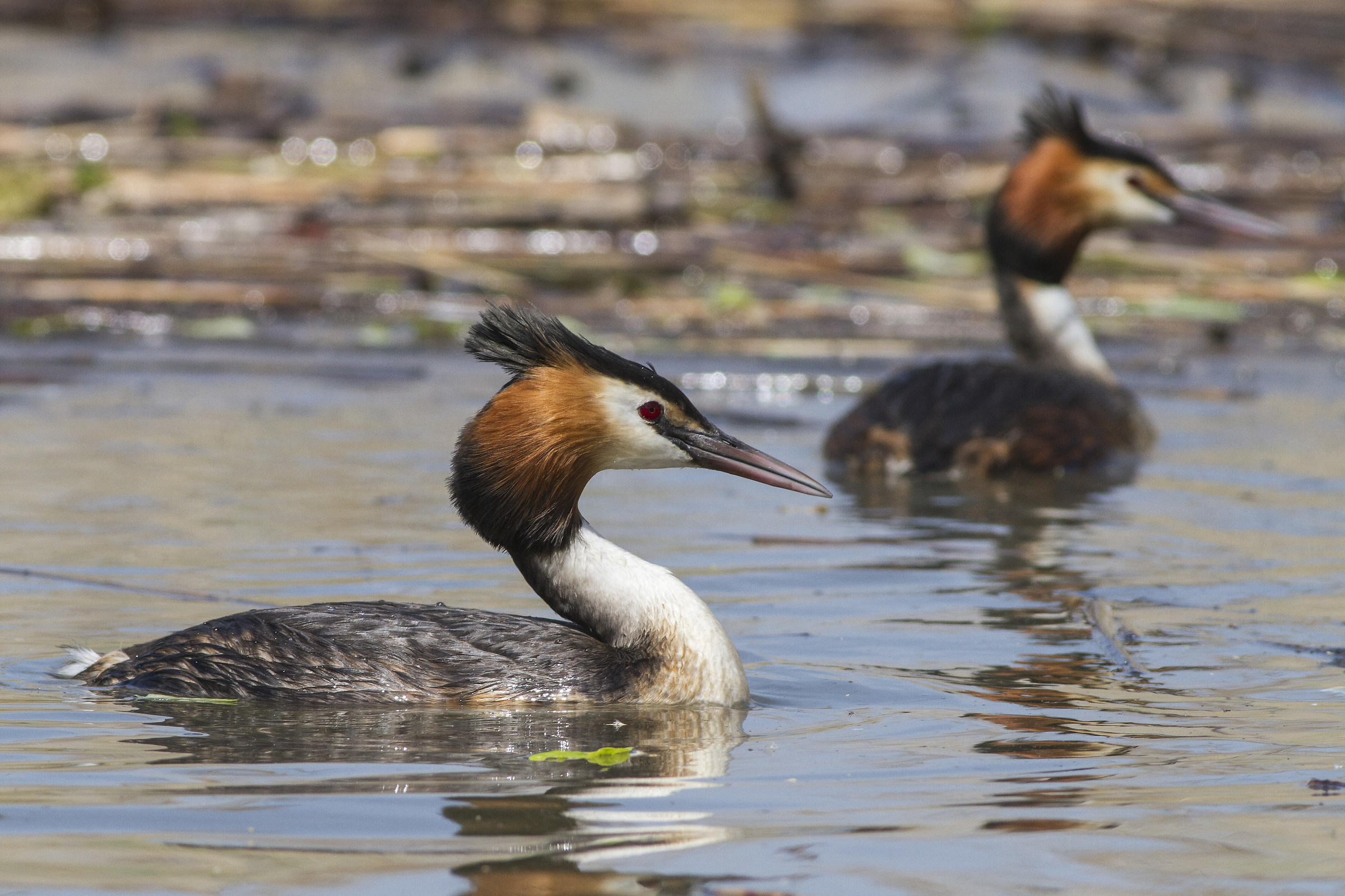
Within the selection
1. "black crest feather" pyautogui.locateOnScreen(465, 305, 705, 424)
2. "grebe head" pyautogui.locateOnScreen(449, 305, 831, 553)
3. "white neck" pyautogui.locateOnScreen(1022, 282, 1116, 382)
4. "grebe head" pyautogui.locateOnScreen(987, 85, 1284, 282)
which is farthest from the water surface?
"grebe head" pyautogui.locateOnScreen(987, 85, 1284, 282)

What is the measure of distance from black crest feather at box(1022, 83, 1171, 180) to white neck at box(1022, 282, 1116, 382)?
0.80m

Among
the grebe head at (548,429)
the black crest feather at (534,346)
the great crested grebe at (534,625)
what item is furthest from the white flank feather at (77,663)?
the black crest feather at (534,346)

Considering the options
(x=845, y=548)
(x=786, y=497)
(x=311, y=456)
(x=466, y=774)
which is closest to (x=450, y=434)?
(x=311, y=456)

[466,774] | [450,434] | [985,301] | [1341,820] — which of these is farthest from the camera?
[985,301]

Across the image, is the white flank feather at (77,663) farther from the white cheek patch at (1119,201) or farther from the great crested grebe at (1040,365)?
the white cheek patch at (1119,201)

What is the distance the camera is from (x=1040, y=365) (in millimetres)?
10719

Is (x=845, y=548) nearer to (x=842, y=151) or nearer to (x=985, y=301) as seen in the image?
(x=985, y=301)

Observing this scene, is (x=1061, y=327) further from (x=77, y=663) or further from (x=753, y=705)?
(x=77, y=663)

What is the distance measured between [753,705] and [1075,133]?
21.0ft

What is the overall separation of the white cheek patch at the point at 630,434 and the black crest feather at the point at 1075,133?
19.3ft

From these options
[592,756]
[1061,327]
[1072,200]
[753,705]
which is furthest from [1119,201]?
[592,756]

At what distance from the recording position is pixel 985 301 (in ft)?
46.2

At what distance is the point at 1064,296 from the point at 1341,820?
731 cm

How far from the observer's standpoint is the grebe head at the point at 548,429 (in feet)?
18.0
